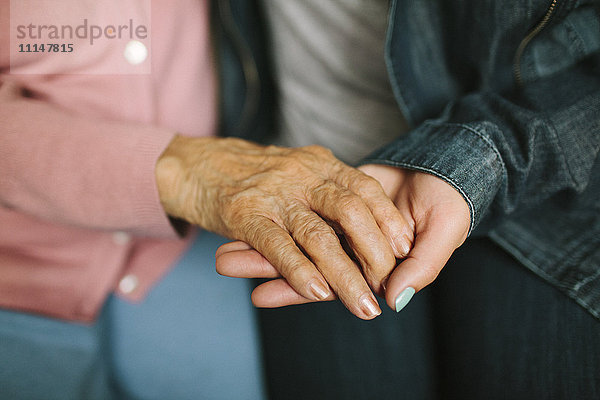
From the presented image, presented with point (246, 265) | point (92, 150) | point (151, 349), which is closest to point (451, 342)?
point (246, 265)

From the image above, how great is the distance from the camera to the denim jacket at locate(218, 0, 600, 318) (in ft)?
1.77

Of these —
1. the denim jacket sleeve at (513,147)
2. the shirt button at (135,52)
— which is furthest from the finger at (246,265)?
the shirt button at (135,52)

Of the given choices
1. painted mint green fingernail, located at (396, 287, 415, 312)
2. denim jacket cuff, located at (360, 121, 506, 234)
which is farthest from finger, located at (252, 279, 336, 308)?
denim jacket cuff, located at (360, 121, 506, 234)

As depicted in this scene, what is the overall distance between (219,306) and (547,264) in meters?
0.51

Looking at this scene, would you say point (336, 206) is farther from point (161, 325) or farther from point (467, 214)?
point (161, 325)

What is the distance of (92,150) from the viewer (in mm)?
593

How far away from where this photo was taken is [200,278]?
762 millimetres

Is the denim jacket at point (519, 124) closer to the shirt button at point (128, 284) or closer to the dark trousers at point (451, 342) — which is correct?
the dark trousers at point (451, 342)

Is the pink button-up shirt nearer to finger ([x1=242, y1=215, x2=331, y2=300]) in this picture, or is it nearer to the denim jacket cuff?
finger ([x1=242, y1=215, x2=331, y2=300])

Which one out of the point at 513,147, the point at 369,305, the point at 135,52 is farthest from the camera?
the point at 135,52

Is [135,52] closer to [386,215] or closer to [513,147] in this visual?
[386,215]

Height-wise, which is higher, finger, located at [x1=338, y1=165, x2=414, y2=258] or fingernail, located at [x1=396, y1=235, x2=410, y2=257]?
finger, located at [x1=338, y1=165, x2=414, y2=258]

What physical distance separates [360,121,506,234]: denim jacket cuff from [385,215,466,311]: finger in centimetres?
5

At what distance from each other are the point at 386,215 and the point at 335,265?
3.6 inches
